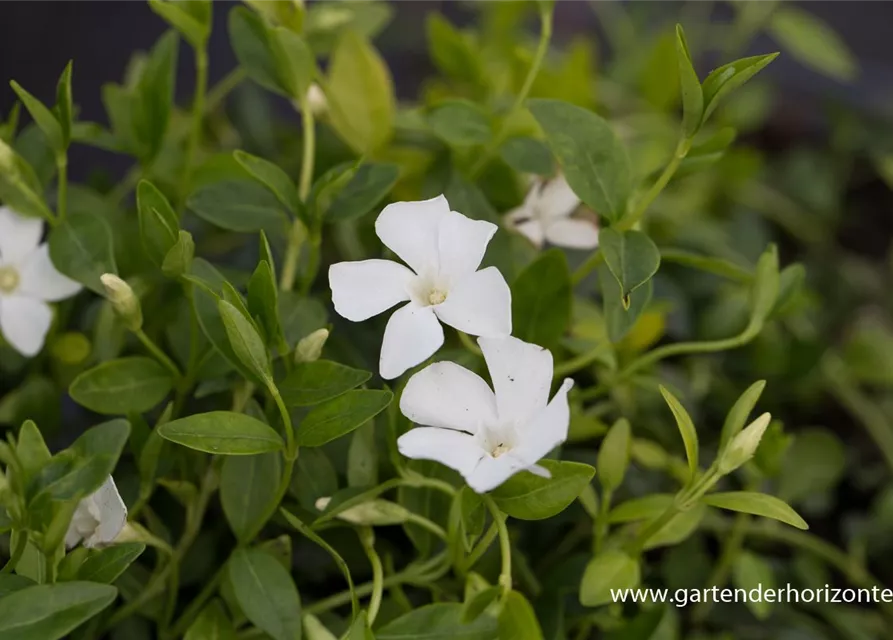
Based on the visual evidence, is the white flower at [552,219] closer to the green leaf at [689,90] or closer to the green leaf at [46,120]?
the green leaf at [689,90]

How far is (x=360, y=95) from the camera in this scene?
0.65 metres

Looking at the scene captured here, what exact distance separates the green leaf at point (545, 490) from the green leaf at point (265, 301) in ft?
0.44

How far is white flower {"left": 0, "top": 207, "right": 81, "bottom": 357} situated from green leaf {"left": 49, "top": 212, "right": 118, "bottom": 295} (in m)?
0.02

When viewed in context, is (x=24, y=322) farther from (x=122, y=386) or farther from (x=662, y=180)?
(x=662, y=180)

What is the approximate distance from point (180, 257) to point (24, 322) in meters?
0.15

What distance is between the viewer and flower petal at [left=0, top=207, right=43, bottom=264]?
1.70 feet

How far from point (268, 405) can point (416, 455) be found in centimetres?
13

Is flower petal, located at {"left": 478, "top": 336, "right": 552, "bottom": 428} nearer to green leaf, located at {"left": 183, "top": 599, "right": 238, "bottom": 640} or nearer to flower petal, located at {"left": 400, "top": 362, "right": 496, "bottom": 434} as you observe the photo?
flower petal, located at {"left": 400, "top": 362, "right": 496, "bottom": 434}

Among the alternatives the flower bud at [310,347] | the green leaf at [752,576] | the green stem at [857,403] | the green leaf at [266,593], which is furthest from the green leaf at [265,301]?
the green stem at [857,403]

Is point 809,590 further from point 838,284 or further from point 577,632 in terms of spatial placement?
point 838,284

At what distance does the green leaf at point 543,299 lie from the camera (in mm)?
495

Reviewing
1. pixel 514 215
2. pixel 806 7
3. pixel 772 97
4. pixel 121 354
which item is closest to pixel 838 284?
pixel 772 97

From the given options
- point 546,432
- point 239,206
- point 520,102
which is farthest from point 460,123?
point 546,432

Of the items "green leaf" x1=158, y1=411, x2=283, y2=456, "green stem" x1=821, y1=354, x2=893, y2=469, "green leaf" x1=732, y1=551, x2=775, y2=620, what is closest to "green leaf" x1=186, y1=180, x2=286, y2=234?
"green leaf" x1=158, y1=411, x2=283, y2=456
